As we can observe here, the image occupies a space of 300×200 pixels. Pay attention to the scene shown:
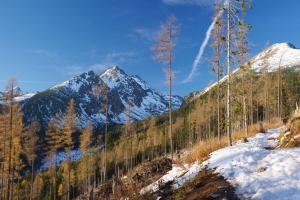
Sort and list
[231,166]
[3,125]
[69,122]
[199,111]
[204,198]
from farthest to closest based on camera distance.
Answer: [199,111] < [69,122] < [3,125] < [231,166] < [204,198]

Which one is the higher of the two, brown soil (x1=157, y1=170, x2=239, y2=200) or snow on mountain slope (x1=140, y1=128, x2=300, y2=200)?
snow on mountain slope (x1=140, y1=128, x2=300, y2=200)

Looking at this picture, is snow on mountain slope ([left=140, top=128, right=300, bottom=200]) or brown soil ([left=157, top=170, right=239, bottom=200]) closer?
snow on mountain slope ([left=140, top=128, right=300, bottom=200])

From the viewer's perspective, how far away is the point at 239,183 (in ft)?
17.8

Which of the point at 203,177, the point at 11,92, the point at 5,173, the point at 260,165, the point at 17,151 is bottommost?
the point at 5,173

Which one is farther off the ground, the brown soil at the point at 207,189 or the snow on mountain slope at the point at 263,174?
the snow on mountain slope at the point at 263,174

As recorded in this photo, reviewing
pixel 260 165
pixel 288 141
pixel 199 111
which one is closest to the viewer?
pixel 260 165

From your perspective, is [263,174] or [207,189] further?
[207,189]

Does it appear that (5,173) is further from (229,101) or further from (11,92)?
(229,101)

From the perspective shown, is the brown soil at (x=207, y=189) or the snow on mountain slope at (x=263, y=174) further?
the brown soil at (x=207, y=189)

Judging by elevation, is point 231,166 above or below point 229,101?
below

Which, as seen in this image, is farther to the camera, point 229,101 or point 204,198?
point 229,101

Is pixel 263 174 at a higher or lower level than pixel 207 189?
higher

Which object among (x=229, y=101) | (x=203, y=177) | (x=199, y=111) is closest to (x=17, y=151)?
(x=229, y=101)

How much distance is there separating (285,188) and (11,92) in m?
26.5
